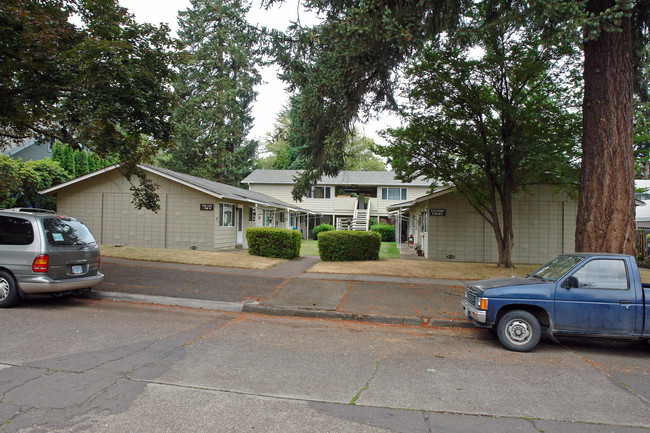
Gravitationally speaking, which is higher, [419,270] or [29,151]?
[29,151]

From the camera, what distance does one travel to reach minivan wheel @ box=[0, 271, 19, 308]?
7.95m

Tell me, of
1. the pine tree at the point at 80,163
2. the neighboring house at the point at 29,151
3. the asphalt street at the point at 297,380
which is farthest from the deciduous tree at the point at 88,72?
the neighboring house at the point at 29,151

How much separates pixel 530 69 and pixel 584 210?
20.4ft

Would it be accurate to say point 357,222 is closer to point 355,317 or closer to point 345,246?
point 345,246

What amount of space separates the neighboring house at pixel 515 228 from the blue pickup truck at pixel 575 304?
12400mm

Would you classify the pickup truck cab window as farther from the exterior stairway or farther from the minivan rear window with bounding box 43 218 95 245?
the exterior stairway

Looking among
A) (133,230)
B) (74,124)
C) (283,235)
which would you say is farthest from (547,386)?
(133,230)

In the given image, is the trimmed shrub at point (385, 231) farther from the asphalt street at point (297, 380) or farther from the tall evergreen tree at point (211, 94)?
the asphalt street at point (297, 380)

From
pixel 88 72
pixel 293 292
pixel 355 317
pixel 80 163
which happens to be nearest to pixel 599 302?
pixel 355 317

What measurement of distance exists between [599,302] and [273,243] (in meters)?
12.2

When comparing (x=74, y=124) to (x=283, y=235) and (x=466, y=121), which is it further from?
(x=466, y=121)

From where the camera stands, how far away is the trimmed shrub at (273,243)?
54.8ft

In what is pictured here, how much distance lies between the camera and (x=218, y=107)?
40.7 metres

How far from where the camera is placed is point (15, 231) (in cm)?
821
